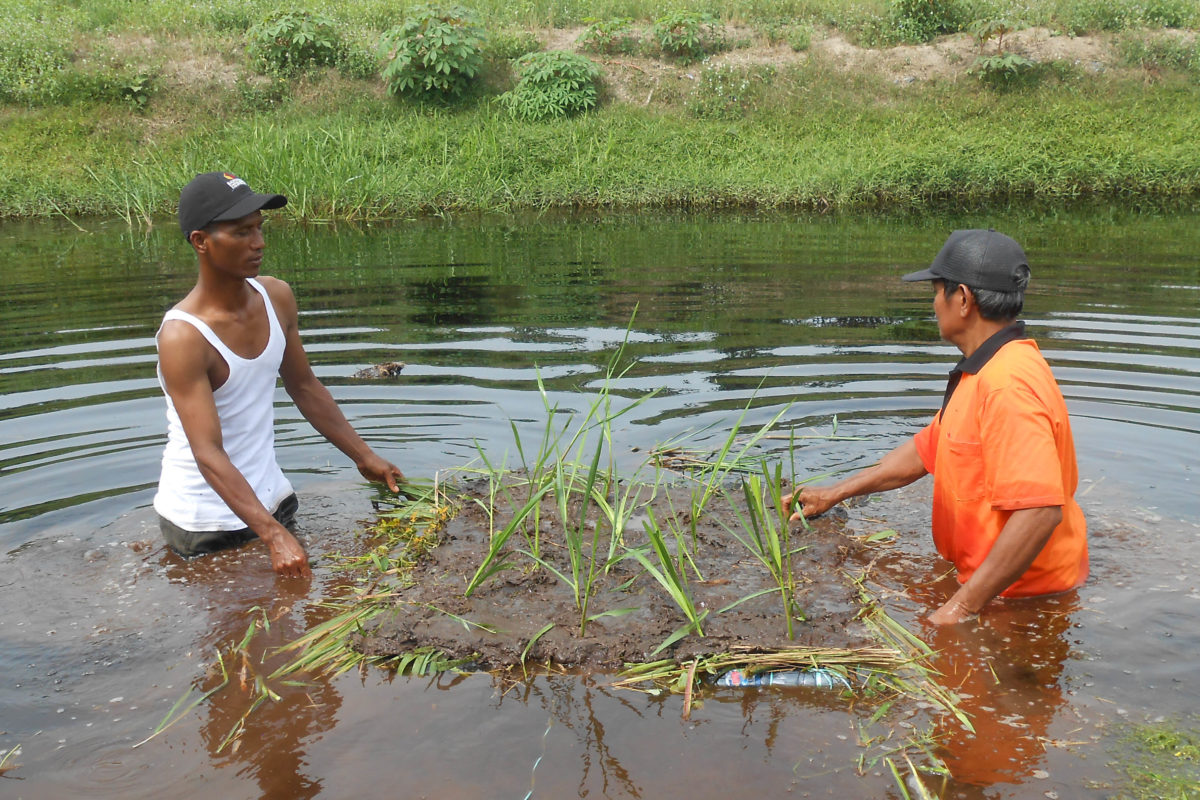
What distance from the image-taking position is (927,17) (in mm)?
21609

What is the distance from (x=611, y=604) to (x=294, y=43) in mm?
18721

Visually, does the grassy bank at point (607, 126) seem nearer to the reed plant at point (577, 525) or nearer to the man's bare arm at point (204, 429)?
the man's bare arm at point (204, 429)

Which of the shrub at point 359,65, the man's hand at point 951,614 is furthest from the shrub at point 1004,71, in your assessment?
the man's hand at point 951,614

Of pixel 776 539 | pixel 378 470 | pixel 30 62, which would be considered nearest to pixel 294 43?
pixel 30 62

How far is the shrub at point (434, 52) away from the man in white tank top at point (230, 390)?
1498 centimetres

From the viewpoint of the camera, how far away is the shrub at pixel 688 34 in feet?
68.1

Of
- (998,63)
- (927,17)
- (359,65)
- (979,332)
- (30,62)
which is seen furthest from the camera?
(927,17)

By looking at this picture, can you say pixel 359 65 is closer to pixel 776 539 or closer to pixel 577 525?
pixel 577 525

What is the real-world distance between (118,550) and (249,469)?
2.62ft

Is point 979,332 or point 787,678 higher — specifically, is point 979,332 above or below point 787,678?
above

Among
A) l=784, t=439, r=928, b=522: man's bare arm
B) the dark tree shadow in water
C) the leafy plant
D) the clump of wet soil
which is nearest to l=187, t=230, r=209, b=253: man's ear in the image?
the clump of wet soil

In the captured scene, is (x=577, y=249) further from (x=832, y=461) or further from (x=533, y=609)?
(x=533, y=609)

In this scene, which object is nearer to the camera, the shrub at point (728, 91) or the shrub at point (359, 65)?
the shrub at point (728, 91)

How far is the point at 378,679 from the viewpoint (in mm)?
3680
